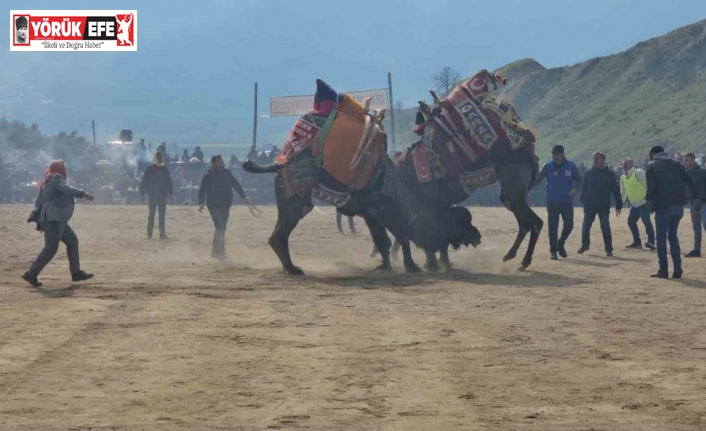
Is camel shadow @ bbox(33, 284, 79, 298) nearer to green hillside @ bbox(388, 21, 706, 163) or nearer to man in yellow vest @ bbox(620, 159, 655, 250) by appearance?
man in yellow vest @ bbox(620, 159, 655, 250)

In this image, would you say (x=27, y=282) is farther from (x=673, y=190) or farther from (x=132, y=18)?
(x=132, y=18)

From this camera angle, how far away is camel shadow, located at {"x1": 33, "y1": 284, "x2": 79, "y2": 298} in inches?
550

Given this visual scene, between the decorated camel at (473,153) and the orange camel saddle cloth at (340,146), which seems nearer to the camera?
the orange camel saddle cloth at (340,146)

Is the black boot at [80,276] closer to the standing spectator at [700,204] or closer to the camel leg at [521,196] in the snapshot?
the camel leg at [521,196]

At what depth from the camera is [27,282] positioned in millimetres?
15578

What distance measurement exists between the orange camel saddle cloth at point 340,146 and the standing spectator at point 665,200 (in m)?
3.52

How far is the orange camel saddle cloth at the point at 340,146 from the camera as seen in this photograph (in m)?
16.4

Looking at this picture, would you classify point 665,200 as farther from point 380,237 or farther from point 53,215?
point 53,215

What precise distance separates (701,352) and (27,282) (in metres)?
8.80

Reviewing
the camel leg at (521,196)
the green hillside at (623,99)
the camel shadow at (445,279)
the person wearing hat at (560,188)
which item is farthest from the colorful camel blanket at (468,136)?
the green hillside at (623,99)

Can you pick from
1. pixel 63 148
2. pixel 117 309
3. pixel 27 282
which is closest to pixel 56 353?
pixel 117 309

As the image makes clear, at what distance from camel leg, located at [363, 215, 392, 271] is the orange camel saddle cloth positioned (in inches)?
25.3

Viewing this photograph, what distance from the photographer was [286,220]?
16656 millimetres

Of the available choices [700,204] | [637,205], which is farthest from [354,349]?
[637,205]
